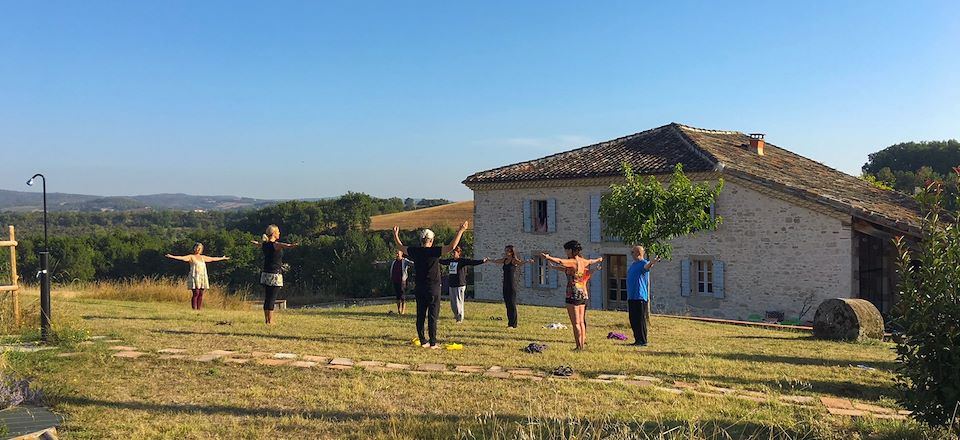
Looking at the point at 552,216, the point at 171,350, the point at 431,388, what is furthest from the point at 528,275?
the point at 431,388

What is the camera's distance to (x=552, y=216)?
77.3 ft

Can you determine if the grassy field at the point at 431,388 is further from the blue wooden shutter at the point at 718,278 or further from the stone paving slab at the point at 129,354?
the blue wooden shutter at the point at 718,278

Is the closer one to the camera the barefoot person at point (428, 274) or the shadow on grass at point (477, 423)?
the shadow on grass at point (477, 423)

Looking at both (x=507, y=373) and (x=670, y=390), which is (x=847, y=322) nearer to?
(x=670, y=390)

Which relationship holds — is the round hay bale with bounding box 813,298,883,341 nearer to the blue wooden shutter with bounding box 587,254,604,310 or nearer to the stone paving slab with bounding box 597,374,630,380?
the stone paving slab with bounding box 597,374,630,380

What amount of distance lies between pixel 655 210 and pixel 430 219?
36273 mm

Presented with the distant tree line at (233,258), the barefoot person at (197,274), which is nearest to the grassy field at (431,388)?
the barefoot person at (197,274)

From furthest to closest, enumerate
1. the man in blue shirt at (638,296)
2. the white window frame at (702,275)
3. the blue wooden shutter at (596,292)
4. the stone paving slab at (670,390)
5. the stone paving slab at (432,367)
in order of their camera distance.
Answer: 1. the blue wooden shutter at (596,292)
2. the white window frame at (702,275)
3. the man in blue shirt at (638,296)
4. the stone paving slab at (432,367)
5. the stone paving slab at (670,390)

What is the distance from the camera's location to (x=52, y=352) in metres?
7.09

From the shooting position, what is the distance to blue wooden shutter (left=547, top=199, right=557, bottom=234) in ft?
77.2

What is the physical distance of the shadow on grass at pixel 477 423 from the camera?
4480 mm

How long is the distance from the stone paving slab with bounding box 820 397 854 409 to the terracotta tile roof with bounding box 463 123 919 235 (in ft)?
43.2

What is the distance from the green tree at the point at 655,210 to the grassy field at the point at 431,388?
6.72 feet

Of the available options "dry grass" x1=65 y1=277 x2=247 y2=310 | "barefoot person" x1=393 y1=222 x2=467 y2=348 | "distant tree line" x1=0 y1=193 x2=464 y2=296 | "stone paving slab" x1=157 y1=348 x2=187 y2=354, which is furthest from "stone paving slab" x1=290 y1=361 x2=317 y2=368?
"distant tree line" x1=0 y1=193 x2=464 y2=296
